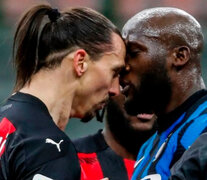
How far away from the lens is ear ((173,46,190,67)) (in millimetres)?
2750

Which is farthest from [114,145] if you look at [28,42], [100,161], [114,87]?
[28,42]

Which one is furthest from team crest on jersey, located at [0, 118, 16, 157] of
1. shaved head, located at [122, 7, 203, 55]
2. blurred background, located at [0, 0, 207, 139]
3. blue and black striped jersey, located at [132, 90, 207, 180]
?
blurred background, located at [0, 0, 207, 139]

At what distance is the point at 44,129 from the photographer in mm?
2449

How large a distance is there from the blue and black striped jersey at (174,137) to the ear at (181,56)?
0.43 ft

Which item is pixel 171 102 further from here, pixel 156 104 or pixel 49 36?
pixel 49 36

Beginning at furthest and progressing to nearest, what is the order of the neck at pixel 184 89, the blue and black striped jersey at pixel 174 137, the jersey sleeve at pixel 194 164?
1. the neck at pixel 184 89
2. the blue and black striped jersey at pixel 174 137
3. the jersey sleeve at pixel 194 164

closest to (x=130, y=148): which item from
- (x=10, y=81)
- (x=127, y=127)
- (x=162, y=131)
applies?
(x=127, y=127)

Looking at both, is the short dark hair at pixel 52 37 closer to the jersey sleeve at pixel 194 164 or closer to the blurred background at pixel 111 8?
the jersey sleeve at pixel 194 164

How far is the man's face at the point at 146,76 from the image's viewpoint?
2795 millimetres

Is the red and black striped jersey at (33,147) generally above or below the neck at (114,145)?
above

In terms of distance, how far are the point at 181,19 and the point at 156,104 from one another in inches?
13.6

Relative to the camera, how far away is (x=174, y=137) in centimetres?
260

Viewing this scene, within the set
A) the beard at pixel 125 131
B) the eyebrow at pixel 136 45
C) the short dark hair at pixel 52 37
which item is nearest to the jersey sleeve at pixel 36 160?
the short dark hair at pixel 52 37

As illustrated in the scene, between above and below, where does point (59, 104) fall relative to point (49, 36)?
below
